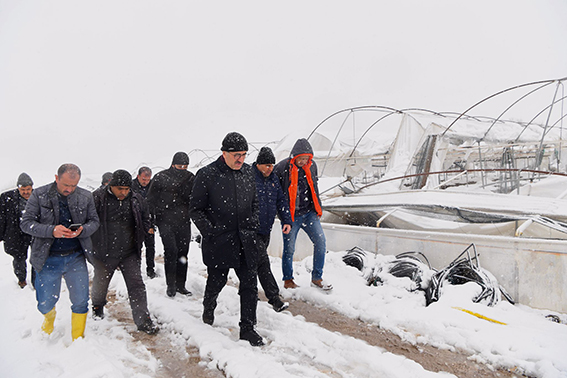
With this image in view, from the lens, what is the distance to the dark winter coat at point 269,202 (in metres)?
3.82

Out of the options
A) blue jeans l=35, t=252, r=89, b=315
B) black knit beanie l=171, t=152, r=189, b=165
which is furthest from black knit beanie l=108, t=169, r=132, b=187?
black knit beanie l=171, t=152, r=189, b=165

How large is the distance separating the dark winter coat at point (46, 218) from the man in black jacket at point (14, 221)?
250 centimetres

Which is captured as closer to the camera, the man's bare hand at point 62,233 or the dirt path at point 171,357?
the dirt path at point 171,357

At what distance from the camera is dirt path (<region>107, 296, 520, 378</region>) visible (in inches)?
104

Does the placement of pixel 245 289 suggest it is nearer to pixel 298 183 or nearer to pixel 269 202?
pixel 269 202

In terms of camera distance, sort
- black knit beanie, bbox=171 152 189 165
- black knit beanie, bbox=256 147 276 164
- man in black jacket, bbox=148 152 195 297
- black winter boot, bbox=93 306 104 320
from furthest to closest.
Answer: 1. black knit beanie, bbox=171 152 189 165
2. man in black jacket, bbox=148 152 195 297
3. black knit beanie, bbox=256 147 276 164
4. black winter boot, bbox=93 306 104 320

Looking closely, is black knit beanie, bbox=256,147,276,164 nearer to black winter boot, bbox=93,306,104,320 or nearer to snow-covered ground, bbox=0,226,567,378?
snow-covered ground, bbox=0,226,567,378

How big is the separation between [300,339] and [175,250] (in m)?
2.16

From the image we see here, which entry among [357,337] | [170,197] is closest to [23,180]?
[170,197]

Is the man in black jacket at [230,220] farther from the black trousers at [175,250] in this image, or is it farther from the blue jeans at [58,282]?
the black trousers at [175,250]

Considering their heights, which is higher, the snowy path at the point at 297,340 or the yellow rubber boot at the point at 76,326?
the yellow rubber boot at the point at 76,326

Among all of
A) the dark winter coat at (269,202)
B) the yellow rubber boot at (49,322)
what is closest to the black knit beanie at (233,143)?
the dark winter coat at (269,202)

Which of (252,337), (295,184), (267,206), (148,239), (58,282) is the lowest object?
(252,337)

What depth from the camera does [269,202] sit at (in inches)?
153
